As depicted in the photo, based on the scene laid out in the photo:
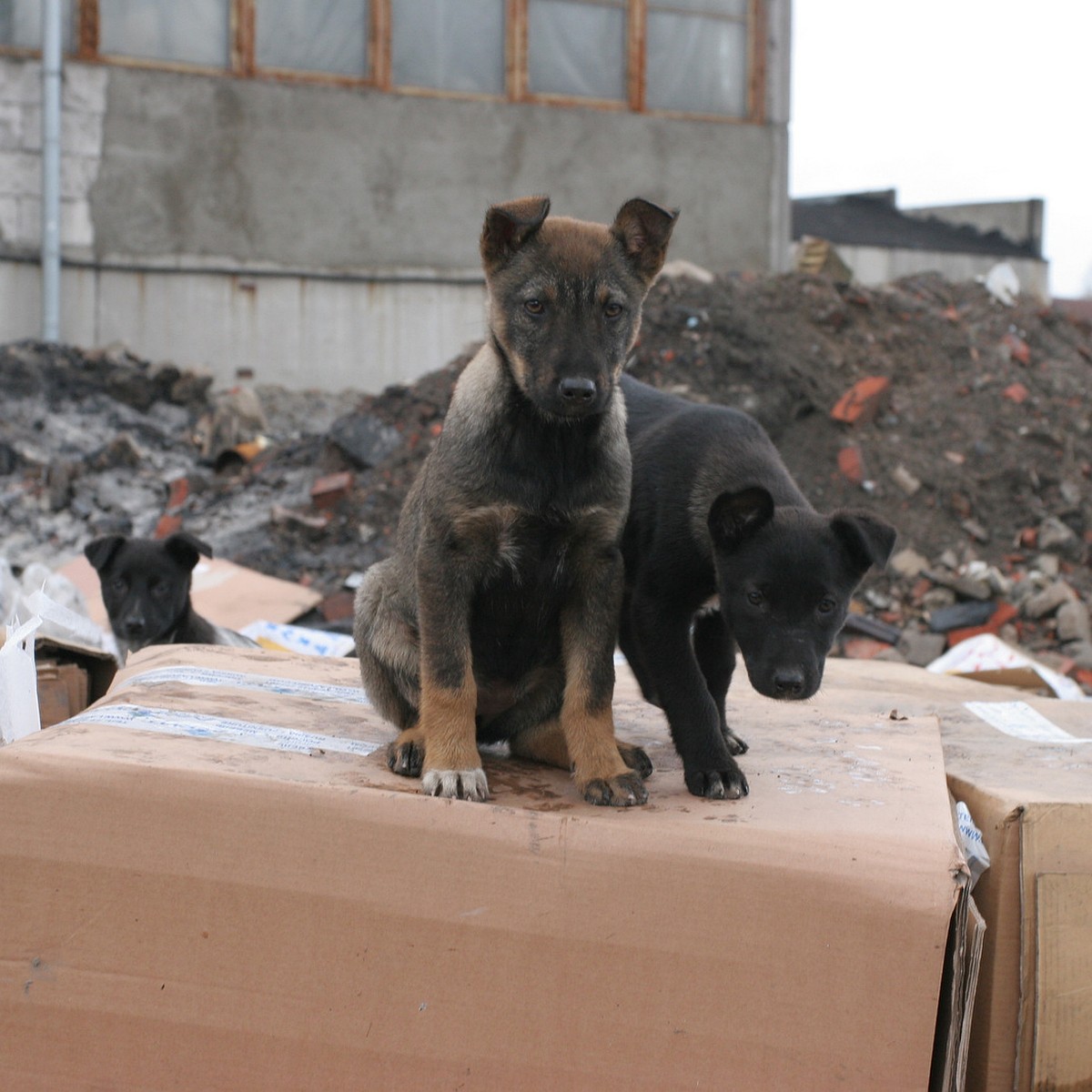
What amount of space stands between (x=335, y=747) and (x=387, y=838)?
0.78 meters

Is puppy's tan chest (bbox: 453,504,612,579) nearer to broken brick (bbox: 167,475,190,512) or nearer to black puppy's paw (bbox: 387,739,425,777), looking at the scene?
black puppy's paw (bbox: 387,739,425,777)

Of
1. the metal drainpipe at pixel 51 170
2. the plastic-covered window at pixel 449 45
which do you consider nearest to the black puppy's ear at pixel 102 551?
the metal drainpipe at pixel 51 170

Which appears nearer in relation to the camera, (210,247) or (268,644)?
(268,644)

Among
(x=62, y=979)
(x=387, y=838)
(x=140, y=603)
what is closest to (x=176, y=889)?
(x=62, y=979)

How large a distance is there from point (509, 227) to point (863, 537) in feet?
4.19

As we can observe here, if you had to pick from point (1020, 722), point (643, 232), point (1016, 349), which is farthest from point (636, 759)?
point (1016, 349)

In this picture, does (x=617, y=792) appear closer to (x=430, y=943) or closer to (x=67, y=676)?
(x=430, y=943)

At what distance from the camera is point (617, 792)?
3.04 m

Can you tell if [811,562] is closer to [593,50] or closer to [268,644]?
[268,644]

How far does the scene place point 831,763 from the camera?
353cm

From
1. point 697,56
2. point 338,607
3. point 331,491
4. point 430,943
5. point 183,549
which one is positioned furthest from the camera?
point 697,56

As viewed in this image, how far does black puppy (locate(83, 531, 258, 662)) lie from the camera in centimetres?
609

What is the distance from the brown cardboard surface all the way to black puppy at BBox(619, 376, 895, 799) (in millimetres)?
4323

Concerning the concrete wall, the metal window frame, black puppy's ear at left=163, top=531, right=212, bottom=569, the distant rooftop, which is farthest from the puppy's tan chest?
the distant rooftop
